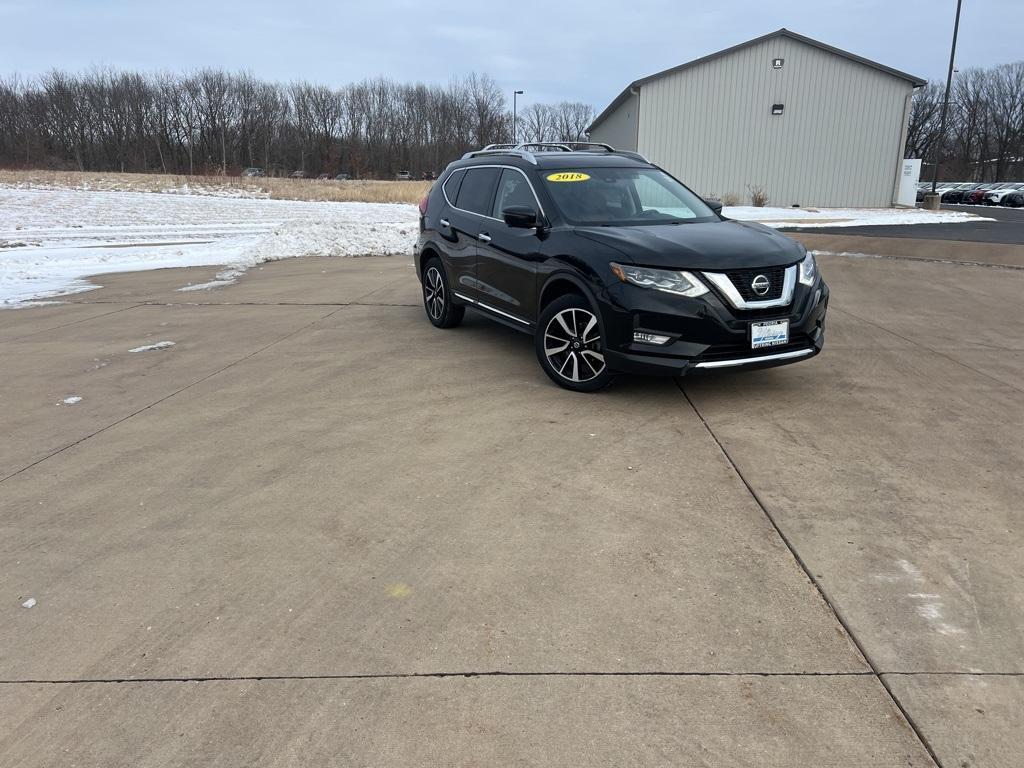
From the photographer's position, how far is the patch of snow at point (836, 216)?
78.6ft

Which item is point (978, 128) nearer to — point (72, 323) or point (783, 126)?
point (783, 126)

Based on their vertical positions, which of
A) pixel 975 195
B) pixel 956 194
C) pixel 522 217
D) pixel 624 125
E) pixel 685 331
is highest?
pixel 624 125

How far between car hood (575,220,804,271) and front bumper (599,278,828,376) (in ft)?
0.83

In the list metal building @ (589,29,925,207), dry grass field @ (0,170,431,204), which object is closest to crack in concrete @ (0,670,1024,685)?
metal building @ (589,29,925,207)

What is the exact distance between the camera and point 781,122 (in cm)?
3148

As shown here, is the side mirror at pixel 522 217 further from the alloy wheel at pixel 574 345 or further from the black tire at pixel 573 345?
the alloy wheel at pixel 574 345

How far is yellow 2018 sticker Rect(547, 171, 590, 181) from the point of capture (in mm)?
6680

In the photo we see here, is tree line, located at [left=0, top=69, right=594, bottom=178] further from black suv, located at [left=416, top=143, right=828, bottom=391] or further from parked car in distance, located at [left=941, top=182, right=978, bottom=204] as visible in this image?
black suv, located at [left=416, top=143, right=828, bottom=391]

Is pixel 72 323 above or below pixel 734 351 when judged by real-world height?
below

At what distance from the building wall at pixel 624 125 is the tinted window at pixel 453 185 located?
70.4 feet

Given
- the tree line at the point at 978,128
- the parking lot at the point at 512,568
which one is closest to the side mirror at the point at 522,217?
the parking lot at the point at 512,568

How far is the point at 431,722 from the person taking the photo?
2.49 m

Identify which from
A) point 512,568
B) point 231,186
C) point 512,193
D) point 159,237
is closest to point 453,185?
point 512,193

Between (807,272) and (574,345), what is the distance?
72.4 inches
